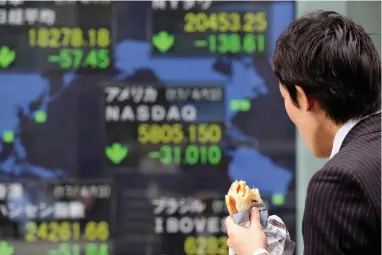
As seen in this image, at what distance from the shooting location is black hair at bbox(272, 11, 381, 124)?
179cm

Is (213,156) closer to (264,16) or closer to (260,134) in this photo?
(260,134)

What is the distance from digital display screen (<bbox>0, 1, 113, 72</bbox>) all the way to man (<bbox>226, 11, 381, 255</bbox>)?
1817mm

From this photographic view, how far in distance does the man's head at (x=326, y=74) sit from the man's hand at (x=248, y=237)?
27 cm

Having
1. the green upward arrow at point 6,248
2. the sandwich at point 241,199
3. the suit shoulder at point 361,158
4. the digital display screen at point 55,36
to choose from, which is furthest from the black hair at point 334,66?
the green upward arrow at point 6,248

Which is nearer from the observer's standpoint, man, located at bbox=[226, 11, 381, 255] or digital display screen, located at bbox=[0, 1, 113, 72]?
man, located at bbox=[226, 11, 381, 255]

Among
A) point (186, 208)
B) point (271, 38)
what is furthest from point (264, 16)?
point (186, 208)

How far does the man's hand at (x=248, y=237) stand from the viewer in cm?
185

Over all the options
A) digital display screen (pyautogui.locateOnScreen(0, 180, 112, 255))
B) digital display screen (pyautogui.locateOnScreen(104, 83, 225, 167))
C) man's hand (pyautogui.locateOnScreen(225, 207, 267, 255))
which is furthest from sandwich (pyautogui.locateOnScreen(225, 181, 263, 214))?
digital display screen (pyautogui.locateOnScreen(0, 180, 112, 255))

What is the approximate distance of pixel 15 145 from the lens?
3.57m

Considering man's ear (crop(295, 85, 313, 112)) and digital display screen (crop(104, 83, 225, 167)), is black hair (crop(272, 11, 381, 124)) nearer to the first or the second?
man's ear (crop(295, 85, 313, 112))

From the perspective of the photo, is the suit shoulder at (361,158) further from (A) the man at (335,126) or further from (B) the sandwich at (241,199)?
(B) the sandwich at (241,199)

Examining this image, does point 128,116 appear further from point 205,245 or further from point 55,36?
point 205,245

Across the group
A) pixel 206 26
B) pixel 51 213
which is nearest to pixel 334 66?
pixel 206 26

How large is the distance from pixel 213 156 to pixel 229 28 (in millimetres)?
685
